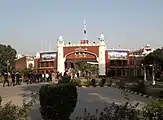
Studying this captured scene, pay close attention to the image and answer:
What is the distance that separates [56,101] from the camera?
8.13 m

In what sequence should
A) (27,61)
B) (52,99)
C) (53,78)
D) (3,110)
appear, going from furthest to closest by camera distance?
(27,61), (53,78), (52,99), (3,110)

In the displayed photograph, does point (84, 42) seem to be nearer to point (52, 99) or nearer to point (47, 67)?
point (47, 67)

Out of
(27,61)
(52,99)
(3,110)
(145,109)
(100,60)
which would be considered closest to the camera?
(3,110)

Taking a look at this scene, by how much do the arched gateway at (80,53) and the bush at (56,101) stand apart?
183ft

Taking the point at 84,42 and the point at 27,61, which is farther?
the point at 27,61

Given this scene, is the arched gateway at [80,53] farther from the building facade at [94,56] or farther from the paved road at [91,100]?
the paved road at [91,100]

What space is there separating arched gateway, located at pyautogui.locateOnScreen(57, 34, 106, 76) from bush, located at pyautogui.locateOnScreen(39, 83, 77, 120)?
55.8m

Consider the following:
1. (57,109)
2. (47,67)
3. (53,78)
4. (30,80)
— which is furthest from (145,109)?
(47,67)

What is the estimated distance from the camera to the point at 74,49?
216 ft

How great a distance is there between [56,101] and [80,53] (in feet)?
189

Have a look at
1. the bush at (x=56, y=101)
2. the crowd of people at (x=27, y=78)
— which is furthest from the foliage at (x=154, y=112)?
the crowd of people at (x=27, y=78)

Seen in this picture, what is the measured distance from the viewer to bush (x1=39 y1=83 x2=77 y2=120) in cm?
812

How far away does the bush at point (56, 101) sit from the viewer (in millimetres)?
8125

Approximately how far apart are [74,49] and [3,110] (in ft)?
195
